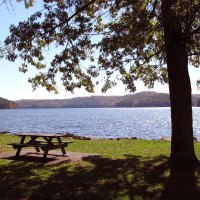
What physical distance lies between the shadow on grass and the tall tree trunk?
641 mm

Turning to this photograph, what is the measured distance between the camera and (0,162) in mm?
13211

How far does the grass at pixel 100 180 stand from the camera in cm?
870

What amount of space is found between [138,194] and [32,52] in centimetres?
942

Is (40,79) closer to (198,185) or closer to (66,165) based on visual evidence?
(66,165)

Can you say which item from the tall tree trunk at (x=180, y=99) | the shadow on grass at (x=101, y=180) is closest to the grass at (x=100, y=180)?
the shadow on grass at (x=101, y=180)

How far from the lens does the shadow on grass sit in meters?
8.69

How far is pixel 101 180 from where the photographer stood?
10.2m

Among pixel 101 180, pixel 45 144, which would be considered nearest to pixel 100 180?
pixel 101 180

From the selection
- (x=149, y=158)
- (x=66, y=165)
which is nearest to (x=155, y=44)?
(x=149, y=158)

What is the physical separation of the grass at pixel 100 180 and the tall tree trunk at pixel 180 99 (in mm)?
649

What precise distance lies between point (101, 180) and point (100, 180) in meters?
0.03

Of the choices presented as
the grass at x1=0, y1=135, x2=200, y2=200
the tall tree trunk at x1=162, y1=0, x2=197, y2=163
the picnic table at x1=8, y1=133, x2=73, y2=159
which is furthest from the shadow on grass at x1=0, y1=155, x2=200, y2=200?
the picnic table at x1=8, y1=133, x2=73, y2=159

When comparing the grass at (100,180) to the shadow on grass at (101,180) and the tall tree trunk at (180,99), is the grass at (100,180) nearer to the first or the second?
the shadow on grass at (101,180)

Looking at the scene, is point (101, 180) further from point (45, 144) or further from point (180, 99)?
point (45, 144)
